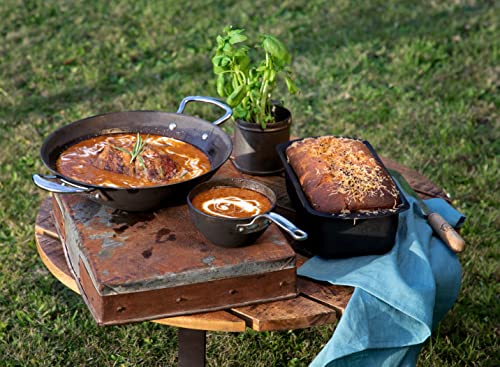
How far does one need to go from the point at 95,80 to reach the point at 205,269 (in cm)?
469

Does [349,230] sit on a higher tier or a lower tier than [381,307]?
higher

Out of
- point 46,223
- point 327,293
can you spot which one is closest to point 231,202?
point 327,293

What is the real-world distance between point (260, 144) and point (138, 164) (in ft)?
2.15

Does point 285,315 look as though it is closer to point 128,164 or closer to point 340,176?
point 340,176

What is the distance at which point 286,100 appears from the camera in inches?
244

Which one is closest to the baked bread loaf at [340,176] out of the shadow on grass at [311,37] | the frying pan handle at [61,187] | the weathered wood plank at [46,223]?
the frying pan handle at [61,187]

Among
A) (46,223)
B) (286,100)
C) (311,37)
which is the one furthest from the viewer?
(311,37)

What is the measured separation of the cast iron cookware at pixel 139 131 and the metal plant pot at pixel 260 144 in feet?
0.61

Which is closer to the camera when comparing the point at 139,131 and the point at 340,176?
the point at 340,176

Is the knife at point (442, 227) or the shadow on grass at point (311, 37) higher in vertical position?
the knife at point (442, 227)

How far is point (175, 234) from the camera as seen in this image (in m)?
2.36

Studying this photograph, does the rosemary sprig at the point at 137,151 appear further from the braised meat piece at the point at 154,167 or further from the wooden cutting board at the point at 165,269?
Answer: the wooden cutting board at the point at 165,269

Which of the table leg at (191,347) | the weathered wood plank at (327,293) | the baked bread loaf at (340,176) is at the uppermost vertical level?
the baked bread loaf at (340,176)

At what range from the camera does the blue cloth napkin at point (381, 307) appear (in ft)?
7.57
